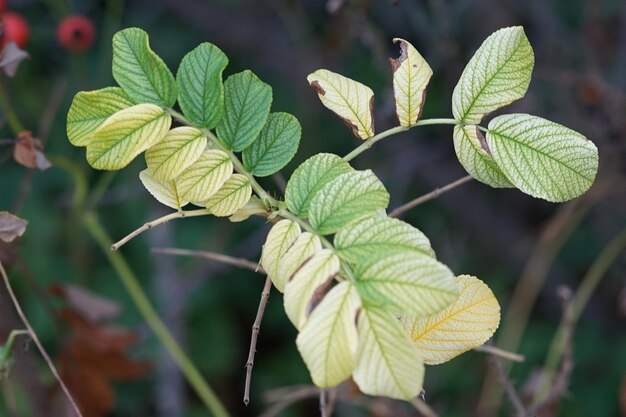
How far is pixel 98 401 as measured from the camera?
3.43 ft

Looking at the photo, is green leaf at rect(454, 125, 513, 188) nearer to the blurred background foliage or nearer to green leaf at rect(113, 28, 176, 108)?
green leaf at rect(113, 28, 176, 108)

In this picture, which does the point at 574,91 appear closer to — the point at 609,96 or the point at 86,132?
the point at 609,96

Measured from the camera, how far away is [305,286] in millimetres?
465

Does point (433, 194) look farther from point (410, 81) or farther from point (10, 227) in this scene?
point (10, 227)

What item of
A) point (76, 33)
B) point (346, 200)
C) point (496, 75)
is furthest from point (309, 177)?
point (76, 33)

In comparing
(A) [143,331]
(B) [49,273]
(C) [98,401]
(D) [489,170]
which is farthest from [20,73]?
(D) [489,170]

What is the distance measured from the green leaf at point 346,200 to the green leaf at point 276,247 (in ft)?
0.06

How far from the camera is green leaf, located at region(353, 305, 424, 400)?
0.44 metres

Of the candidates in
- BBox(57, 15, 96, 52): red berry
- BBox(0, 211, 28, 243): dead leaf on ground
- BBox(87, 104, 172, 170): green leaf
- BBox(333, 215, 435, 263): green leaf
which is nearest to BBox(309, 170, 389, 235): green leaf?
BBox(333, 215, 435, 263): green leaf

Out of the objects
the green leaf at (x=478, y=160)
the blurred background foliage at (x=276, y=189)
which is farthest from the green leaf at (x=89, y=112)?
the blurred background foliage at (x=276, y=189)

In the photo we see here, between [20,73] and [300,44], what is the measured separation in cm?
56

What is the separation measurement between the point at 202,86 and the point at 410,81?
145mm

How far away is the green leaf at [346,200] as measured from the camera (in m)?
0.50

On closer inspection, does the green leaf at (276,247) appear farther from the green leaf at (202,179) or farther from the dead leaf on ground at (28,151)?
the dead leaf on ground at (28,151)
